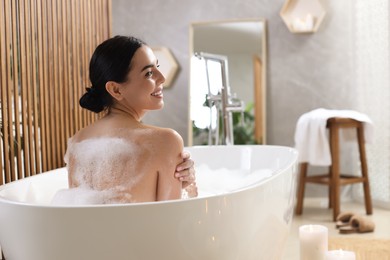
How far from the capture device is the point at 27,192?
2.27 metres

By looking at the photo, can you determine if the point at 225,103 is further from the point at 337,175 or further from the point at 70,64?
the point at 70,64

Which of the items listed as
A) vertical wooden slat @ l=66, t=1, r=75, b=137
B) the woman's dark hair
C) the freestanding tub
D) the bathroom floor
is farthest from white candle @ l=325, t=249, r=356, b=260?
vertical wooden slat @ l=66, t=1, r=75, b=137

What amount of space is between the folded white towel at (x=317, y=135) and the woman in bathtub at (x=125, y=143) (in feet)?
7.26

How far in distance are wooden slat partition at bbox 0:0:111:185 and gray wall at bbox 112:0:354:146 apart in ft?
6.28

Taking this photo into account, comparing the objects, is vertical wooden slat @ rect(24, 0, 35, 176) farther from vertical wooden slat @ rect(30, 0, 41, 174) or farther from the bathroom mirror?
the bathroom mirror

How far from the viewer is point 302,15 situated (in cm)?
465

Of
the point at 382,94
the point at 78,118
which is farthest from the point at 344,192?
the point at 78,118

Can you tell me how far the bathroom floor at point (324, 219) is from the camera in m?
3.41

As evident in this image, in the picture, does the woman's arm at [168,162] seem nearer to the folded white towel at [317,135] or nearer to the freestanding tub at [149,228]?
the freestanding tub at [149,228]

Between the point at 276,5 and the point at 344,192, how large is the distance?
5.30ft

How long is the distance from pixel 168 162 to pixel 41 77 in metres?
1.02

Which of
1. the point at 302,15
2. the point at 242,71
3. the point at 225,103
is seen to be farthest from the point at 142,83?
the point at 302,15

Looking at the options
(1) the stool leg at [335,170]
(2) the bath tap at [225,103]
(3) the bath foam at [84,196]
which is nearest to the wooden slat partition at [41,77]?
(3) the bath foam at [84,196]

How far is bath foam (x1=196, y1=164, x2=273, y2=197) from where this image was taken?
3264 millimetres
